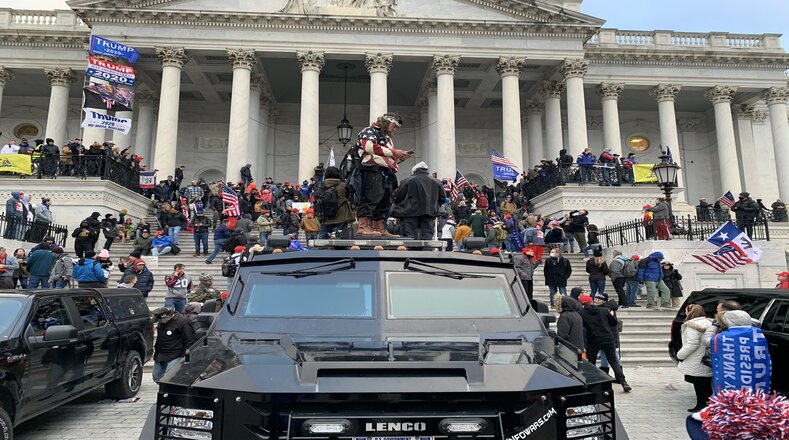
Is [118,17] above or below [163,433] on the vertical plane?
above

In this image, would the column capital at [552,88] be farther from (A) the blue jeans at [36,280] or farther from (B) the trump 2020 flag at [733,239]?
(A) the blue jeans at [36,280]

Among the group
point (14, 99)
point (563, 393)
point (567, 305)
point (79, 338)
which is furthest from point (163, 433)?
point (14, 99)

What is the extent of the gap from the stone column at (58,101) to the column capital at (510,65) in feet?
80.5

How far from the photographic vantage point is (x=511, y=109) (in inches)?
1110

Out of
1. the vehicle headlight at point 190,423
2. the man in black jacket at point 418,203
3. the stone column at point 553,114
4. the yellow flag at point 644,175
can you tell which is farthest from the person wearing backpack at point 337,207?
the stone column at point 553,114

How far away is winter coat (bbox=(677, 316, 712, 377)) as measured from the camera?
Answer: 22.8 ft

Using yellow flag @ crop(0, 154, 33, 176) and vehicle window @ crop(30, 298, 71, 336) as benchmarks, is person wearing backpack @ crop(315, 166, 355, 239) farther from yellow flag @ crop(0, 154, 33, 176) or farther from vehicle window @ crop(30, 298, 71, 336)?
yellow flag @ crop(0, 154, 33, 176)

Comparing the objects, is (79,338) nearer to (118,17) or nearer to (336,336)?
(336,336)

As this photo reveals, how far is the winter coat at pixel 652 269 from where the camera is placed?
13898 mm

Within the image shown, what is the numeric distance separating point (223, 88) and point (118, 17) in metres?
7.63

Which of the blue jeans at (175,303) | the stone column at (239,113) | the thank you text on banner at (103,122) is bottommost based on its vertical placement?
the blue jeans at (175,303)

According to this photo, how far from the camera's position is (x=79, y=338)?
22.8 ft

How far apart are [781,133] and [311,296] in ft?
123

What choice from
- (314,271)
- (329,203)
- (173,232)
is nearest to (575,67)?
(173,232)
